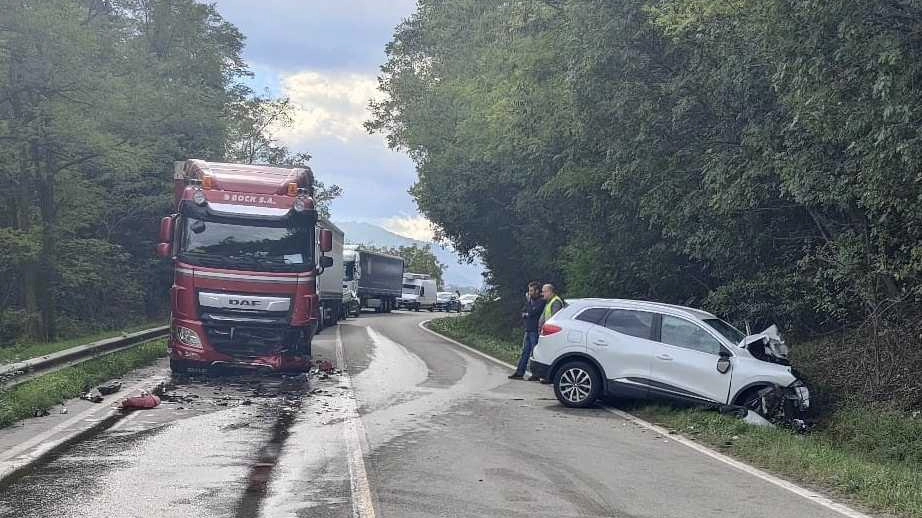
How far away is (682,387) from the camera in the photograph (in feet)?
43.3

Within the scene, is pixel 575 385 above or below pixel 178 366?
above

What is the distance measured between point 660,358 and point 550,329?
185 centimetres

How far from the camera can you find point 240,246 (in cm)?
1566

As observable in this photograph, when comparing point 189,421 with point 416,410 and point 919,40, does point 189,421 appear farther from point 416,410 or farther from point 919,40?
point 919,40

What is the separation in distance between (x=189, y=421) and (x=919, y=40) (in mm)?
9773

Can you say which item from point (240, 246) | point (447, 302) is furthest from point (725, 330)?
point (447, 302)

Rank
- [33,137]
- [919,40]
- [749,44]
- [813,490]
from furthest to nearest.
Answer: [33,137], [749,44], [919,40], [813,490]

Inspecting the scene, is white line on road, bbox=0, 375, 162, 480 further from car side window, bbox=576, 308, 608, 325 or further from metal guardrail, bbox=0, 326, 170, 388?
car side window, bbox=576, 308, 608, 325

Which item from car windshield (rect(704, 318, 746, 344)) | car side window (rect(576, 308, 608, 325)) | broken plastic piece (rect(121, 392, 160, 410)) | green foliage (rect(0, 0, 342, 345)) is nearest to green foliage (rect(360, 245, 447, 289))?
green foliage (rect(0, 0, 342, 345))

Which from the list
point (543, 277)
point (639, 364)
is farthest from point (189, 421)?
point (543, 277)

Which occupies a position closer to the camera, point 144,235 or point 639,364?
point 639,364

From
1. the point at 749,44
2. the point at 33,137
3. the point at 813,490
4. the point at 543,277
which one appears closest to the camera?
the point at 813,490

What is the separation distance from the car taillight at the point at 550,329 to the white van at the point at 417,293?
54890 millimetres

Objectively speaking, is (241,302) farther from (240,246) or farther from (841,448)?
(841,448)
